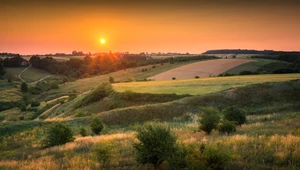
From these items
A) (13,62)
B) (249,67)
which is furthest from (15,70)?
(249,67)

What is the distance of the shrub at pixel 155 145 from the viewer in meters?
10.1

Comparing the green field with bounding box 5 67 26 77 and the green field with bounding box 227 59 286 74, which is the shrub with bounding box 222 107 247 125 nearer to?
the green field with bounding box 227 59 286 74

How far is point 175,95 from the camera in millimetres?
43531

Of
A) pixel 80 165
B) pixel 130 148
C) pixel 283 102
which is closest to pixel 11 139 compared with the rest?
pixel 130 148

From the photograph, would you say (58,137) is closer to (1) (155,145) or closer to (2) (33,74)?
(1) (155,145)

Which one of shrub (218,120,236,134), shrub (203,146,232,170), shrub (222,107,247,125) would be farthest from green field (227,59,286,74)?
shrub (203,146,232,170)

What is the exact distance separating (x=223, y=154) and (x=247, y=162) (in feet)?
Answer: 4.46

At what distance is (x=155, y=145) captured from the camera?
10414mm

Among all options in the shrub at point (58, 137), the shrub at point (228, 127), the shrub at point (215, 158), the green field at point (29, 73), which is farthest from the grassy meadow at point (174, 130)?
the green field at point (29, 73)

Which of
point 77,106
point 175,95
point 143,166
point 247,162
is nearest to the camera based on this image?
point 247,162

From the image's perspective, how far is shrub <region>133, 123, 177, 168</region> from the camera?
10.1m

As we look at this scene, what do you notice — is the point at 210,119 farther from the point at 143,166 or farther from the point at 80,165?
the point at 80,165

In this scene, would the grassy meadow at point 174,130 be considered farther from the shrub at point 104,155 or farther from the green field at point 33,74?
the green field at point 33,74

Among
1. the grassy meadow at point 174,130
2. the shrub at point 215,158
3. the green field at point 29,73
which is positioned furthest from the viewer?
the green field at point 29,73
